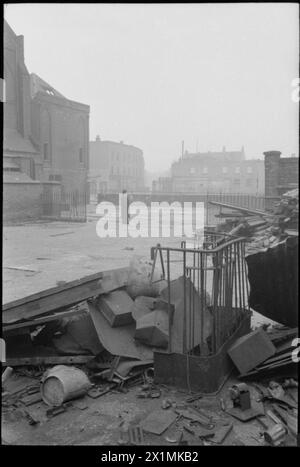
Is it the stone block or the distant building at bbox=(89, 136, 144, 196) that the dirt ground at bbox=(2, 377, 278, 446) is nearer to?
the stone block

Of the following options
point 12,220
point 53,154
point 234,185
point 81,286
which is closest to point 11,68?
point 53,154

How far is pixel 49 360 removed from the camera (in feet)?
13.8

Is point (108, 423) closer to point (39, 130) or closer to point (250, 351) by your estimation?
point (250, 351)

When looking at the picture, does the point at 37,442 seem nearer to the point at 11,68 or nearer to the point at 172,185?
the point at 11,68

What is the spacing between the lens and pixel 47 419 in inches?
135

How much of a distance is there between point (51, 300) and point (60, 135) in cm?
3610

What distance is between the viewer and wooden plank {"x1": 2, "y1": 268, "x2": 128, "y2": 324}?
425 centimetres

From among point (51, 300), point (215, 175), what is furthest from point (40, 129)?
point (215, 175)

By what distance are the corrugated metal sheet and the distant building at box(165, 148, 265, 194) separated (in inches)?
2294

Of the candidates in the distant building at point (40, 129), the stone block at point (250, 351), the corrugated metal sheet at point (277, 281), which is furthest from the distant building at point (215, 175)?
the stone block at point (250, 351)

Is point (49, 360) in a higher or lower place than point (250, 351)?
lower

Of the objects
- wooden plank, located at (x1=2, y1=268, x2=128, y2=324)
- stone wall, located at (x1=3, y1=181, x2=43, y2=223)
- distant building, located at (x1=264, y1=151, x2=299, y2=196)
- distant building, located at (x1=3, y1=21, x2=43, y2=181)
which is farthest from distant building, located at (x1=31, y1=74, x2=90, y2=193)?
wooden plank, located at (x1=2, y1=268, x2=128, y2=324)

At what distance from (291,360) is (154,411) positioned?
1.39 meters

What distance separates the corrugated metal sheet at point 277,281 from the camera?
413cm
